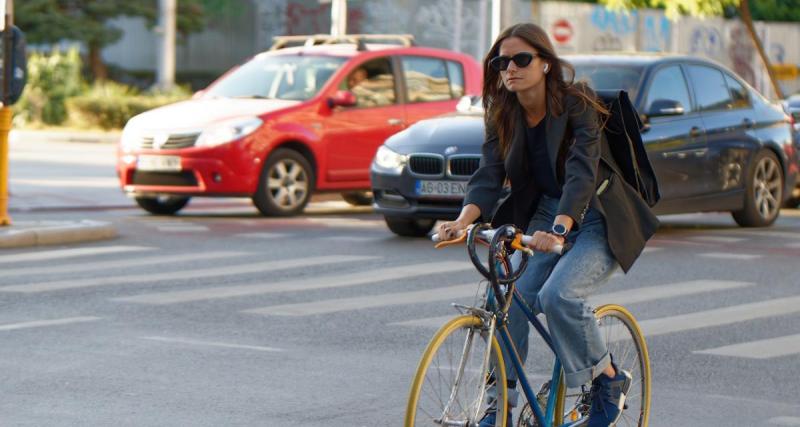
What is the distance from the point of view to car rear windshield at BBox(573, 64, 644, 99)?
48.4 feet

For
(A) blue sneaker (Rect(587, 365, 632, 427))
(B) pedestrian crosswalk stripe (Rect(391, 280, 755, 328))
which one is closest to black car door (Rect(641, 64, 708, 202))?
(B) pedestrian crosswalk stripe (Rect(391, 280, 755, 328))

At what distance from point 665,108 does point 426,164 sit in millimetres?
1983

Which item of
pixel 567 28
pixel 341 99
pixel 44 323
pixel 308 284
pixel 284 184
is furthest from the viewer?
pixel 567 28

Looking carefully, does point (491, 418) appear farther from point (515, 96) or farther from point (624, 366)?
point (515, 96)

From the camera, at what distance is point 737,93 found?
15922mm

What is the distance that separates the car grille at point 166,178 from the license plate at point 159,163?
0.19 ft

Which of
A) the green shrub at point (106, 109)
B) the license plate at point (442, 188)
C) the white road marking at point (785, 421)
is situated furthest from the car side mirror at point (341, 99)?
the green shrub at point (106, 109)

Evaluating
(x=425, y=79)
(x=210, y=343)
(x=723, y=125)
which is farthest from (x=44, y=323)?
(x=425, y=79)

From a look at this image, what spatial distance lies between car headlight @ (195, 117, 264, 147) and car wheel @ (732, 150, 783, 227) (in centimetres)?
450

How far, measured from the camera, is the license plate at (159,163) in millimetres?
16188

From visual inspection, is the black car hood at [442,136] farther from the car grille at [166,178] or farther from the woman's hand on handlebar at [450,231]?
the woman's hand on handlebar at [450,231]

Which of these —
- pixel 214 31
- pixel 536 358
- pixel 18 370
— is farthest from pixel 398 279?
pixel 214 31

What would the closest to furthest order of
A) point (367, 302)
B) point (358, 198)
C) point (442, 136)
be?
point (367, 302) → point (442, 136) → point (358, 198)

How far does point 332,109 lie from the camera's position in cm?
1705
